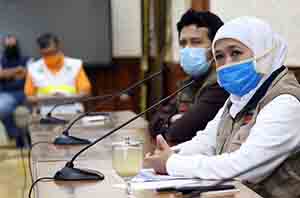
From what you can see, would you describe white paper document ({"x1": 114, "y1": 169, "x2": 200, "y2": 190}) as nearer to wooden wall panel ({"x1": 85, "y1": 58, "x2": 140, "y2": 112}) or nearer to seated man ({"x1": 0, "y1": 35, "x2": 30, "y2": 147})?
seated man ({"x1": 0, "y1": 35, "x2": 30, "y2": 147})

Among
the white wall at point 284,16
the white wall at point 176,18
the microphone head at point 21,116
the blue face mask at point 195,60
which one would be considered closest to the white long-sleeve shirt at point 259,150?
the blue face mask at point 195,60

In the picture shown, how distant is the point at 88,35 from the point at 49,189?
17.0ft

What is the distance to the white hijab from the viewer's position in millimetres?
2334

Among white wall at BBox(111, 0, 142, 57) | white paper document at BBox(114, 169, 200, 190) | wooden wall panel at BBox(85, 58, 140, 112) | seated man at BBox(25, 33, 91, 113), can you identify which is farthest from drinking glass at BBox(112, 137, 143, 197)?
white wall at BBox(111, 0, 142, 57)

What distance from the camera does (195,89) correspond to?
352 centimetres

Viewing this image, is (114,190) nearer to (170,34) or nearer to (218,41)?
(218,41)

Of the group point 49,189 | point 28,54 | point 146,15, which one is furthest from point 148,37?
point 49,189

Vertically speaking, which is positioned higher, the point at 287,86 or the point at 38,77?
the point at 287,86

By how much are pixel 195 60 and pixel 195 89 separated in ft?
0.61

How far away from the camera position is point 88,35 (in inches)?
276

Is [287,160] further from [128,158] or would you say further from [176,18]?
[176,18]

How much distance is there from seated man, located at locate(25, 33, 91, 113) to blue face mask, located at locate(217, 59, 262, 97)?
11.8ft

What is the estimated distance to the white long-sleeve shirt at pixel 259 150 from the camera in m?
2.02

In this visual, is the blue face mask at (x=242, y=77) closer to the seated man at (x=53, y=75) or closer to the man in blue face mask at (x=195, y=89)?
the man in blue face mask at (x=195, y=89)
